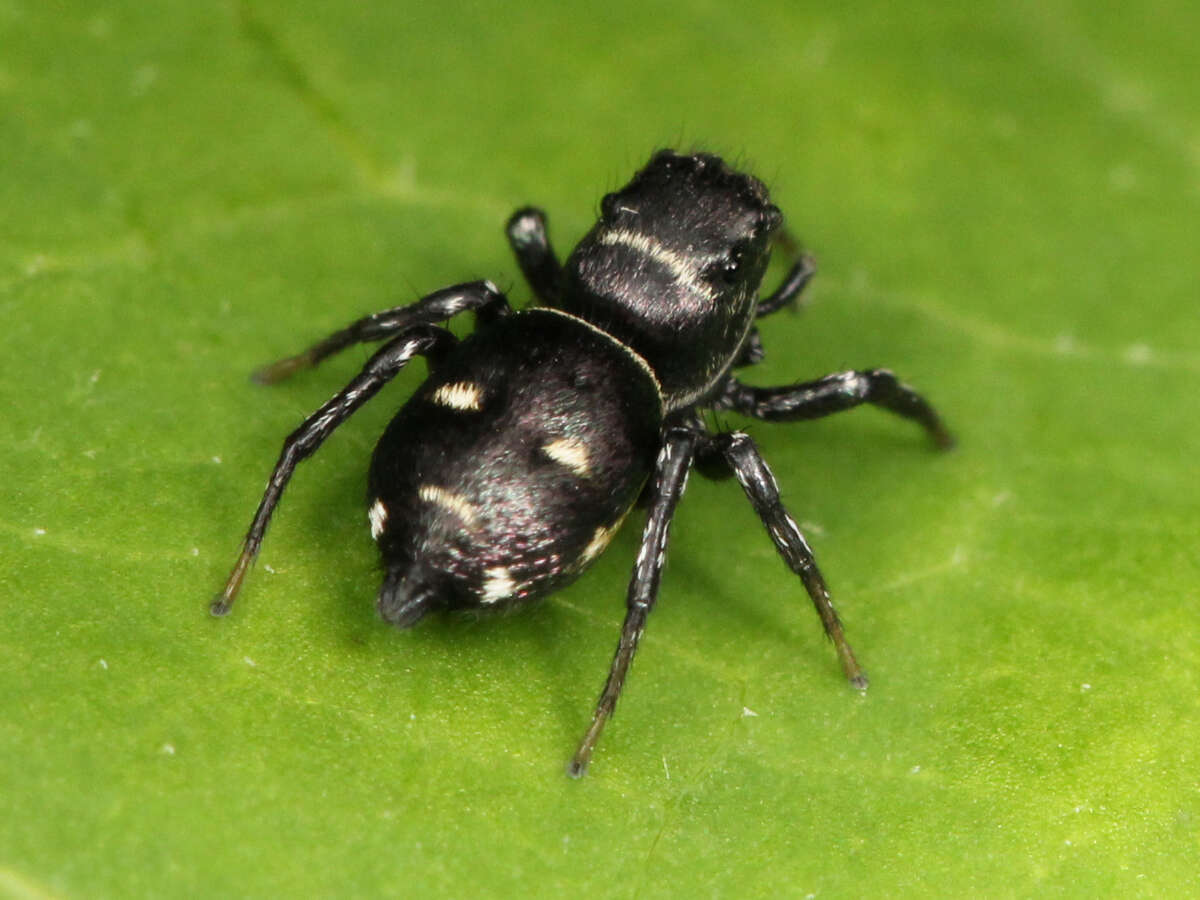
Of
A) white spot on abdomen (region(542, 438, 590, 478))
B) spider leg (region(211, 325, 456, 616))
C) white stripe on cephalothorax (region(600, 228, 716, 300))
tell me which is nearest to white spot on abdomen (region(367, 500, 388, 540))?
spider leg (region(211, 325, 456, 616))

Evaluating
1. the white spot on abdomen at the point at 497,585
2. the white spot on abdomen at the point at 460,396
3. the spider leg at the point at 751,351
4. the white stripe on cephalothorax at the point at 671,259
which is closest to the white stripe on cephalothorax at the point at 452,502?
the white spot on abdomen at the point at 497,585

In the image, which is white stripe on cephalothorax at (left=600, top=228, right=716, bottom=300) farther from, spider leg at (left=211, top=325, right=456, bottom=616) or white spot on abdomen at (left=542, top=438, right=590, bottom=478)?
white spot on abdomen at (left=542, top=438, right=590, bottom=478)

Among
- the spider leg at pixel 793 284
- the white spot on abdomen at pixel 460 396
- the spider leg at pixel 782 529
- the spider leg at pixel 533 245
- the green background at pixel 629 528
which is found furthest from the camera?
the spider leg at pixel 793 284

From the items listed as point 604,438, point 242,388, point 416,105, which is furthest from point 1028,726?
point 416,105

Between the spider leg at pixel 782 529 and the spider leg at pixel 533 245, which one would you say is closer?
the spider leg at pixel 782 529

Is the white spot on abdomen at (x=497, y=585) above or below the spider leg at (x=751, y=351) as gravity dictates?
above

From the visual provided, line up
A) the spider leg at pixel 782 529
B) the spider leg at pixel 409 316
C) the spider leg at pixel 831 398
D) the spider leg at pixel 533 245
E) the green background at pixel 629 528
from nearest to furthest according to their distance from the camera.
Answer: the green background at pixel 629 528 < the spider leg at pixel 782 529 < the spider leg at pixel 409 316 < the spider leg at pixel 831 398 < the spider leg at pixel 533 245

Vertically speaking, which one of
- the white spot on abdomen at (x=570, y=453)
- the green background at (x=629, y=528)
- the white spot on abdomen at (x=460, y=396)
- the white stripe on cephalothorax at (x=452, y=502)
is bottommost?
the green background at (x=629, y=528)

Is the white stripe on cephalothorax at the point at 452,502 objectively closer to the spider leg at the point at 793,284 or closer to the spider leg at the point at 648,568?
the spider leg at the point at 648,568
